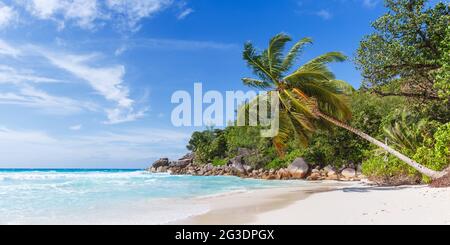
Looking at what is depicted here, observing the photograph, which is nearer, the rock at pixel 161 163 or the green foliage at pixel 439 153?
the green foliage at pixel 439 153

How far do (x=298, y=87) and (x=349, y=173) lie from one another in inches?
570

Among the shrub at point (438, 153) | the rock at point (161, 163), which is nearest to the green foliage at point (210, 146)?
the rock at point (161, 163)

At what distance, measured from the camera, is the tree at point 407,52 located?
44.8 ft

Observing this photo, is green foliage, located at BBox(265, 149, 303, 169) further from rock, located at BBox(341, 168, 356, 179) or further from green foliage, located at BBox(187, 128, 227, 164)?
green foliage, located at BBox(187, 128, 227, 164)

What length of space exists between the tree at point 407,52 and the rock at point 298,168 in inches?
630

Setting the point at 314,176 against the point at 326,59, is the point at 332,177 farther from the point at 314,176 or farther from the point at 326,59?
the point at 326,59

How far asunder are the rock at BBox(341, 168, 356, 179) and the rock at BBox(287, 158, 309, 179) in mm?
3588

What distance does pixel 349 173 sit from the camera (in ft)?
89.5

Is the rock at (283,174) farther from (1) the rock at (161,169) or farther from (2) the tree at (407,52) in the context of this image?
(1) the rock at (161,169)

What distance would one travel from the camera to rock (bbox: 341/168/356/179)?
26.9 meters

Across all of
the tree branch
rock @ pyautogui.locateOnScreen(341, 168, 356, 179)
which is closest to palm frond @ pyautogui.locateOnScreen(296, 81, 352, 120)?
the tree branch
